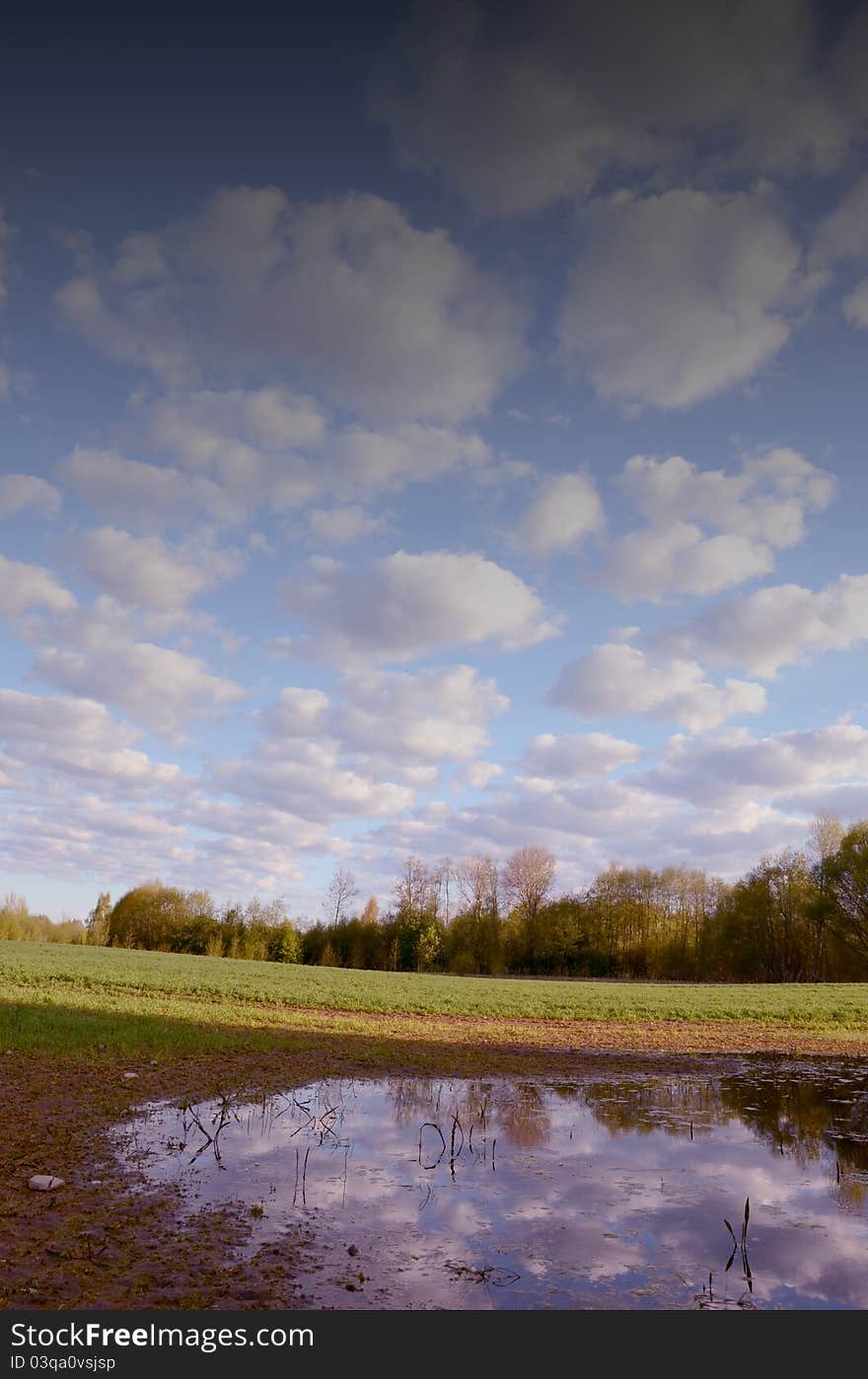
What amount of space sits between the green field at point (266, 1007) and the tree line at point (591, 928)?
45788 mm

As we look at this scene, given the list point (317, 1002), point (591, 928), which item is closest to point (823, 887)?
A: point (591, 928)

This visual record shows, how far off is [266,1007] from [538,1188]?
70.9 feet

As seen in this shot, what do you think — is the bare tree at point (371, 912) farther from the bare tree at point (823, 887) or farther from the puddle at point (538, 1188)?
the puddle at point (538, 1188)

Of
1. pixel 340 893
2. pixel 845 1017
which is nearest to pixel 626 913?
pixel 340 893

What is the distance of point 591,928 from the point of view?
91938mm

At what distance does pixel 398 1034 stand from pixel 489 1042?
97.5 inches

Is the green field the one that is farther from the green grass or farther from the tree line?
the tree line

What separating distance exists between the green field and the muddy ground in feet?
8.09

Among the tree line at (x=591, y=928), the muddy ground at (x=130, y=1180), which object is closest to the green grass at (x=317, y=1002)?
the muddy ground at (x=130, y=1180)

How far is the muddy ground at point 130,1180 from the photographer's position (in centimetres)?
512

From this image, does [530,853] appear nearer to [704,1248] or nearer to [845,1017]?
[845,1017]

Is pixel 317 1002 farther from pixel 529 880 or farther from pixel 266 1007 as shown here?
pixel 529 880

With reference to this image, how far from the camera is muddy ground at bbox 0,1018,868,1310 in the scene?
512cm

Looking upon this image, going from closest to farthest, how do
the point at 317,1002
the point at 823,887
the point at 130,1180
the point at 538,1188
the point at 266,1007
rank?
the point at 130,1180 < the point at 538,1188 < the point at 266,1007 < the point at 317,1002 < the point at 823,887
